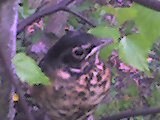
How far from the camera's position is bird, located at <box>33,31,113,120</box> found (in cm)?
93

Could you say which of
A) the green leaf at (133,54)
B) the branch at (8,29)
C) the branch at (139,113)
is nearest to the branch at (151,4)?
the branch at (8,29)

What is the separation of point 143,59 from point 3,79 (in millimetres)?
254

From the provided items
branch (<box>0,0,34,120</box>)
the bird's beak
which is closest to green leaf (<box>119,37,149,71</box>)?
the bird's beak

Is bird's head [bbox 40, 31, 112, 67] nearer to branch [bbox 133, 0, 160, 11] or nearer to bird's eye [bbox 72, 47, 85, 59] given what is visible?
bird's eye [bbox 72, 47, 85, 59]

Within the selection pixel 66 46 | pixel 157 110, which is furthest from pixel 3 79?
pixel 157 110

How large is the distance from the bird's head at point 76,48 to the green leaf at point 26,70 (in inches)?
5.4

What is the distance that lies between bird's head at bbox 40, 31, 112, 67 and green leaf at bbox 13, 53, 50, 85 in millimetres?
137

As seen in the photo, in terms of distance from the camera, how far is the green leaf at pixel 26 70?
0.78m

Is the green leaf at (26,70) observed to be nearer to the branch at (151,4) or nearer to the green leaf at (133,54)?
the green leaf at (133,54)

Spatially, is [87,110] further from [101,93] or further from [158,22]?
[158,22]

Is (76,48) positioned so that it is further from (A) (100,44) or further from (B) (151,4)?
(B) (151,4)

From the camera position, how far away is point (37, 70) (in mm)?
805

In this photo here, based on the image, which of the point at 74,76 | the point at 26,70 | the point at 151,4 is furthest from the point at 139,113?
the point at 151,4

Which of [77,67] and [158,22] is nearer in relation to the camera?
[158,22]
